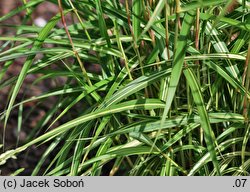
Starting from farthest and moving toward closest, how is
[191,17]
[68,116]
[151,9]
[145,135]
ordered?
[68,116]
[151,9]
[145,135]
[191,17]

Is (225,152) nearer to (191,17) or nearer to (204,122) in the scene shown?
(204,122)

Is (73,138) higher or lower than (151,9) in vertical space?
lower

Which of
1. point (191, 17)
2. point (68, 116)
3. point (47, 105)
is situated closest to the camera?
point (191, 17)

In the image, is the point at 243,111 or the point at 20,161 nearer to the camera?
the point at 243,111

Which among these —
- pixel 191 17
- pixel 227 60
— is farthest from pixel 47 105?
pixel 191 17

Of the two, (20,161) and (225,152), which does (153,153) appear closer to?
(225,152)

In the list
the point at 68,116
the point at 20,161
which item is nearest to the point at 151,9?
the point at 68,116
